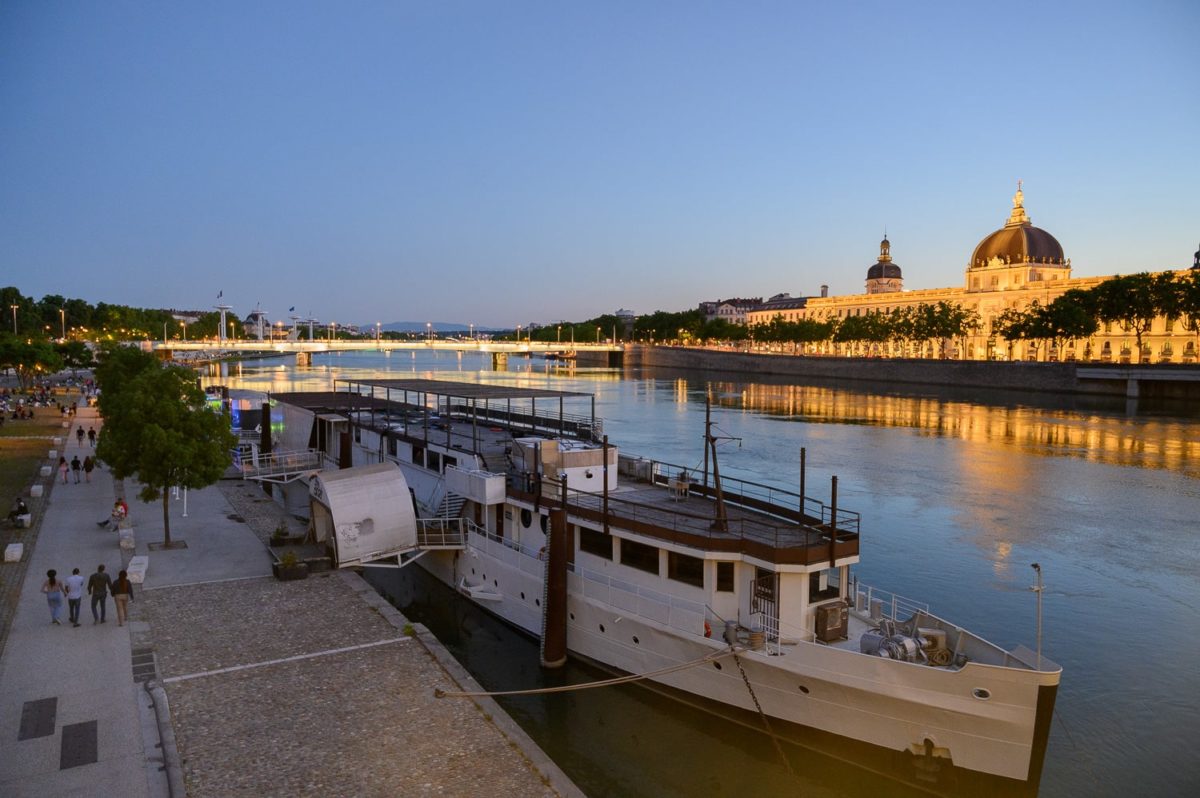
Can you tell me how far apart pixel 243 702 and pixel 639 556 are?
871cm

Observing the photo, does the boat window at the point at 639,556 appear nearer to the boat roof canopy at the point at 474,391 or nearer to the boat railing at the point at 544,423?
the boat roof canopy at the point at 474,391

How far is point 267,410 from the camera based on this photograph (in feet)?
143

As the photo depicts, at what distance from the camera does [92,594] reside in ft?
61.3

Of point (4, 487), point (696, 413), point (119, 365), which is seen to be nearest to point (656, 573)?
point (4, 487)

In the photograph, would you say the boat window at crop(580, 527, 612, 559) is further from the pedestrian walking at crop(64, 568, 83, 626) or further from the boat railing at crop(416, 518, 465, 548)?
the pedestrian walking at crop(64, 568, 83, 626)

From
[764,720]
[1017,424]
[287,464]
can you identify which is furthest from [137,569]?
[1017,424]

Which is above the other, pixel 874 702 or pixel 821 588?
pixel 821 588

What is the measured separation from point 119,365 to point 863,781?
48713 mm

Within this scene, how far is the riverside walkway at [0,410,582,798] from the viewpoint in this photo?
1259 cm

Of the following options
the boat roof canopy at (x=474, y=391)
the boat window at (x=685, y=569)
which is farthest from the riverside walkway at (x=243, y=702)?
the boat roof canopy at (x=474, y=391)

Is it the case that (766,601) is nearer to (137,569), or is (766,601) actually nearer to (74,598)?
(74,598)

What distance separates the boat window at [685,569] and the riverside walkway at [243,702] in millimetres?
4939

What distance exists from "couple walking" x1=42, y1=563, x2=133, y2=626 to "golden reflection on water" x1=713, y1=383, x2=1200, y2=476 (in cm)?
5644

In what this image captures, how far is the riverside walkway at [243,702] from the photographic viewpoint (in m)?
12.6
